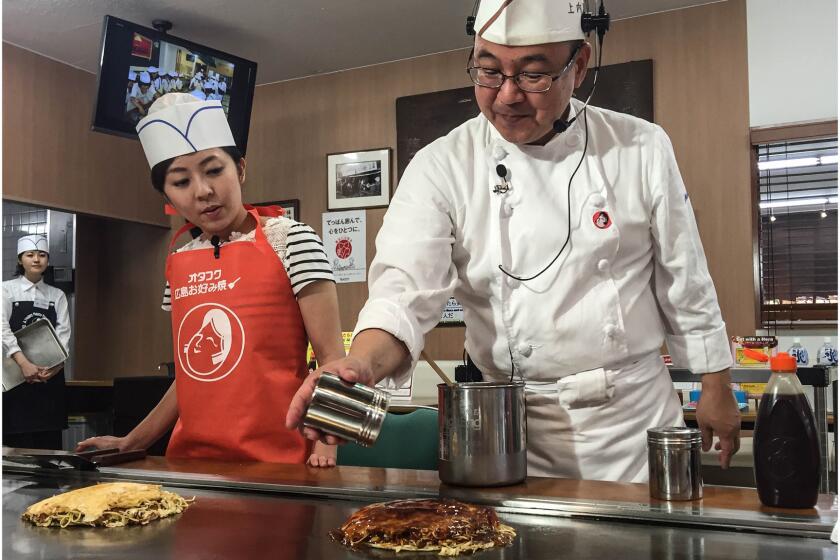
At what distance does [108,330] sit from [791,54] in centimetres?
536

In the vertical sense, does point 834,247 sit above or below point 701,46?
below

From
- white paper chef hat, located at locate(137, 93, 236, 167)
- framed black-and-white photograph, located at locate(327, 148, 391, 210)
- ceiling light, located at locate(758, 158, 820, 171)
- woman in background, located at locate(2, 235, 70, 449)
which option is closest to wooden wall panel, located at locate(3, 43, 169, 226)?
woman in background, located at locate(2, 235, 70, 449)

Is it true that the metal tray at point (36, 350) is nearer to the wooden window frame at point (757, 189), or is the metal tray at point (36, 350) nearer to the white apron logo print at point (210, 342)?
the white apron logo print at point (210, 342)

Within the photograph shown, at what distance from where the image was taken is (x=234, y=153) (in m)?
2.03

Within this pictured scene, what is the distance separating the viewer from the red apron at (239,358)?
1.68 meters

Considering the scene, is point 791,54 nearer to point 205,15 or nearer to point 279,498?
point 205,15

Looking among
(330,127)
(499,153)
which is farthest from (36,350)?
(499,153)

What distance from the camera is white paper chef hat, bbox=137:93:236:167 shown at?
1939 millimetres

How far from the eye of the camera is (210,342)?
1747 mm

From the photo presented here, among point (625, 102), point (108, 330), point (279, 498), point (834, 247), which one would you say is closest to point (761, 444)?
point (279, 498)

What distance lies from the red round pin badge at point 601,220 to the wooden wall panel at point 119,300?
5240mm

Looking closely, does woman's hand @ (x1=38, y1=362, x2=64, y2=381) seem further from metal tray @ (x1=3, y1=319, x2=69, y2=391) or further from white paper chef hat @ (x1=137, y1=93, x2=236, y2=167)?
white paper chef hat @ (x1=137, y1=93, x2=236, y2=167)

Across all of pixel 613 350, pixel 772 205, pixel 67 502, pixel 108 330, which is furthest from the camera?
pixel 108 330

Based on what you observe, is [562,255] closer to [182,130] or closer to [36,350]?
[182,130]
